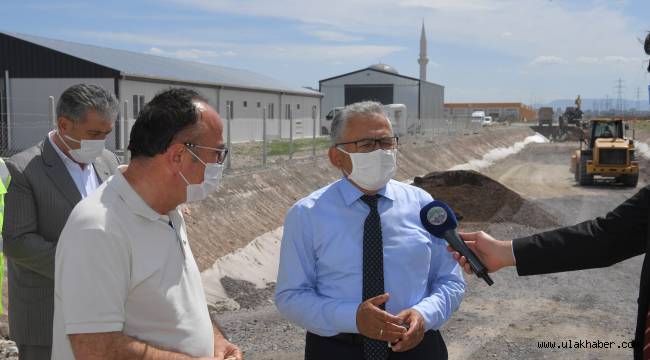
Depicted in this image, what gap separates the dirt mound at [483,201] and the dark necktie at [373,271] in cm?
1106

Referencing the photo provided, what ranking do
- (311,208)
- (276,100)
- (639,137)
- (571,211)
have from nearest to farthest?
(311,208)
(571,211)
(276,100)
(639,137)

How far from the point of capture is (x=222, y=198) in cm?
1199

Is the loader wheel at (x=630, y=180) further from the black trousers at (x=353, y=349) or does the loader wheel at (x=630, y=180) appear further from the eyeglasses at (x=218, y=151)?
the eyeglasses at (x=218, y=151)

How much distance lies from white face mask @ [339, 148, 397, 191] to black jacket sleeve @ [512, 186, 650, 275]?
2.54 feet

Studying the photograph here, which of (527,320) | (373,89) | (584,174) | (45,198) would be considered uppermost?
(373,89)

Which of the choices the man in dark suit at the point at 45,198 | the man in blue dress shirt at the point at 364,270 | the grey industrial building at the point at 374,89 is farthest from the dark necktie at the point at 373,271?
the grey industrial building at the point at 374,89

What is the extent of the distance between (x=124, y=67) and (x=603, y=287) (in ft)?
65.5

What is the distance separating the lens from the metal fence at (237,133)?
50.0ft

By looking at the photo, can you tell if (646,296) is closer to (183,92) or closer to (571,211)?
(183,92)

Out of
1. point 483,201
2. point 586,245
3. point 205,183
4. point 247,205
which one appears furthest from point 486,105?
point 205,183

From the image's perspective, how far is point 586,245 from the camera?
9.62ft

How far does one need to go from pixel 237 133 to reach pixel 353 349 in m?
20.8

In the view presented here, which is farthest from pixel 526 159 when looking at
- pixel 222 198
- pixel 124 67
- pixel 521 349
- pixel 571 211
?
pixel 521 349

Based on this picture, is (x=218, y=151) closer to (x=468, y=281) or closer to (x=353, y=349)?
(x=353, y=349)
